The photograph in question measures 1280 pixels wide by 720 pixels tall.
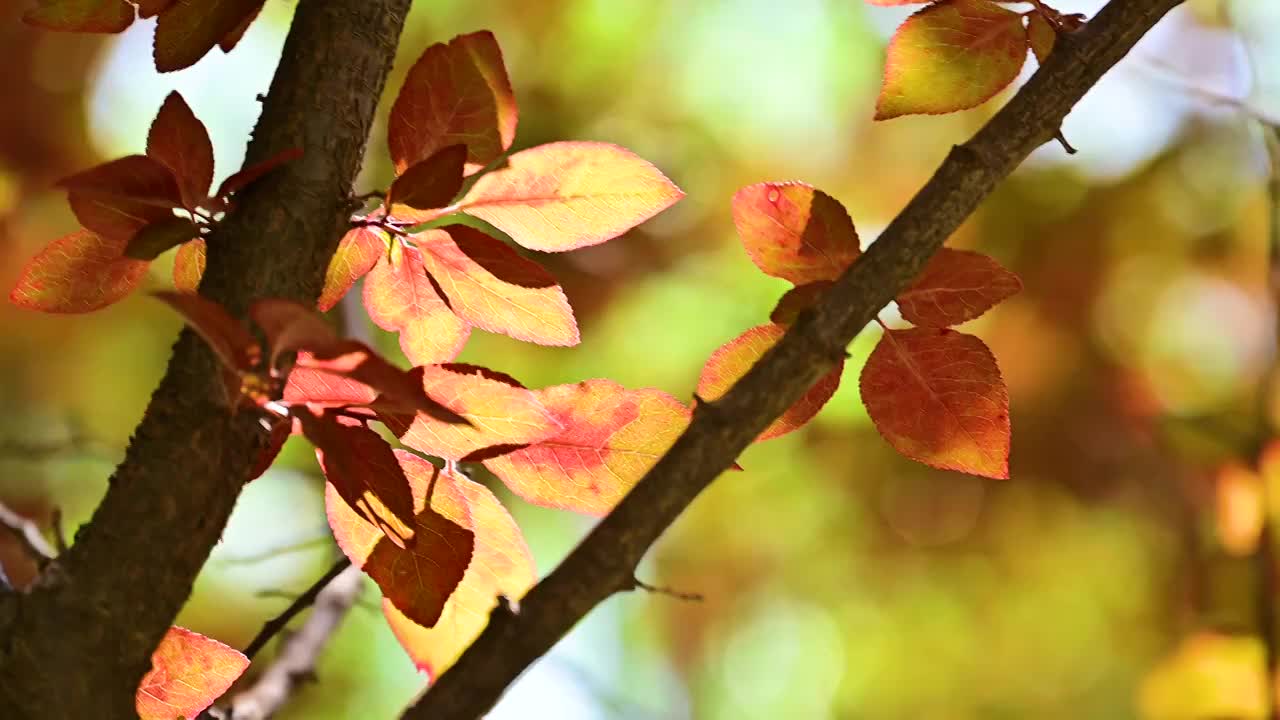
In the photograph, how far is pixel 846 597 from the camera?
131 centimetres

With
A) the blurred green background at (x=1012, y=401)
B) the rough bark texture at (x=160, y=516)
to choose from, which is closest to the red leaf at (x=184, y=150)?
the rough bark texture at (x=160, y=516)

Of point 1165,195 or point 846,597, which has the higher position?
point 1165,195

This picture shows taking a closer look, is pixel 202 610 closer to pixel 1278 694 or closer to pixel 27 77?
pixel 27 77

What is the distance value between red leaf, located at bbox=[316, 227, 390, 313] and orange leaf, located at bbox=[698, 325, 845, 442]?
0.10 m

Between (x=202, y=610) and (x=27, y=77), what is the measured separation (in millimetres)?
558

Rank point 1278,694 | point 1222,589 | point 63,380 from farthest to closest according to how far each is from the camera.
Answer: point 1222,589 → point 63,380 → point 1278,694

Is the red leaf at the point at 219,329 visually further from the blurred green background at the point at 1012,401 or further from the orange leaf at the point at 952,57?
the blurred green background at the point at 1012,401

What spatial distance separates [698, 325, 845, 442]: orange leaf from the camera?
30 centimetres

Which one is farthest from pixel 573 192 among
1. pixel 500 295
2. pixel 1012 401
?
pixel 1012 401

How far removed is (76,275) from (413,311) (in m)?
0.09

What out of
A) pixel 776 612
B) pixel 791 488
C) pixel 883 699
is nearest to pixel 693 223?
pixel 791 488

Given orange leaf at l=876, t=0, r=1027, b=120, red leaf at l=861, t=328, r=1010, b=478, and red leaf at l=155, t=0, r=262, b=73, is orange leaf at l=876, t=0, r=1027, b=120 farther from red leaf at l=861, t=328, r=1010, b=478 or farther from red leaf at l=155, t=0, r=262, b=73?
red leaf at l=155, t=0, r=262, b=73

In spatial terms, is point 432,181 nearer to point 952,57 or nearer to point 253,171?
point 253,171

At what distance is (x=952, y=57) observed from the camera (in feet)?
1.01
